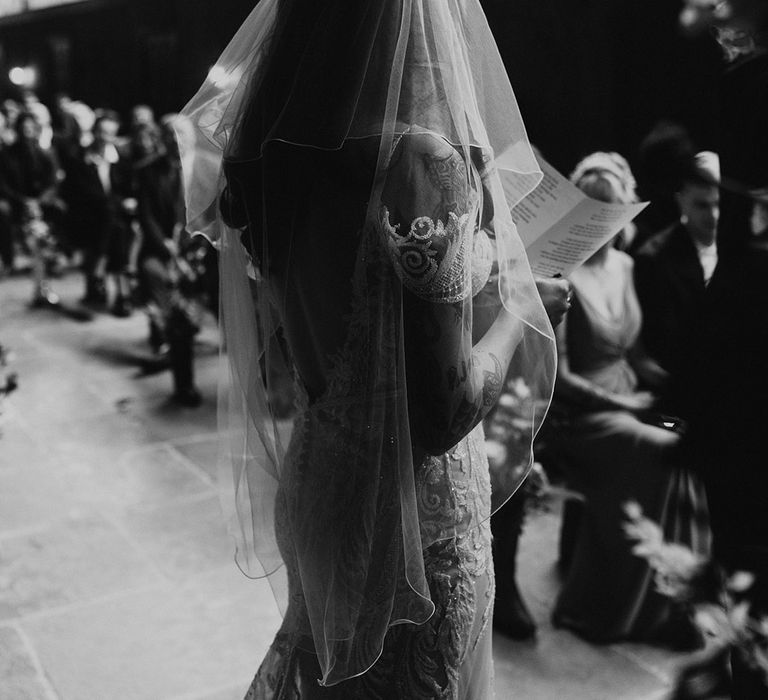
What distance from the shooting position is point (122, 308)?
936 centimetres

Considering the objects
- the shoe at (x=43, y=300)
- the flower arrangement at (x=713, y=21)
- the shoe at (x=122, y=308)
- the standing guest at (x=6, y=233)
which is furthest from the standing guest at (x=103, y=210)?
the flower arrangement at (x=713, y=21)

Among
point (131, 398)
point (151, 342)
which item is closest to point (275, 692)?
point (131, 398)

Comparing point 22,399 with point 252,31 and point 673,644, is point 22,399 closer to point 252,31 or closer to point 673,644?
point 673,644

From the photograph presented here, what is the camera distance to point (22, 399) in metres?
6.73

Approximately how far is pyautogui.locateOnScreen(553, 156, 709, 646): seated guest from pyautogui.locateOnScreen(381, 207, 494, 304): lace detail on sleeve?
2.08 metres

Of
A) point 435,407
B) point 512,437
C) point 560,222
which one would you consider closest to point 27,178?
point 560,222

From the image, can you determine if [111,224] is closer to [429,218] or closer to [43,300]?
[43,300]

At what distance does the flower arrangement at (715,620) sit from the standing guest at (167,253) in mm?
5605

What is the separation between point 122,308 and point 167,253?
1839mm

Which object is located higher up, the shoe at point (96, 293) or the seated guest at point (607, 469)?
the seated guest at point (607, 469)

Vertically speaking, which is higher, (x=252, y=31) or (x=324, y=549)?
(x=252, y=31)

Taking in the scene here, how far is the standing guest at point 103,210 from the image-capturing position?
9398mm

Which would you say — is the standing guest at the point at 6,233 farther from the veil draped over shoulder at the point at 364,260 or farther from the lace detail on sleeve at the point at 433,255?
the lace detail on sleeve at the point at 433,255

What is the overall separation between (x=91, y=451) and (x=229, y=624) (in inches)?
→ 91.6
